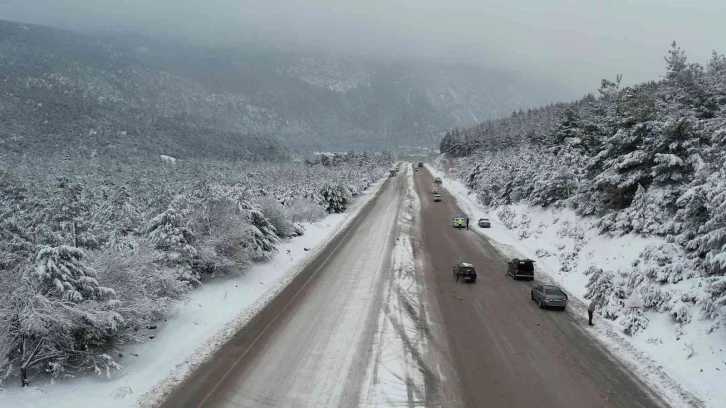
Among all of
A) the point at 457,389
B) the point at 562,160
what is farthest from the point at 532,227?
the point at 457,389

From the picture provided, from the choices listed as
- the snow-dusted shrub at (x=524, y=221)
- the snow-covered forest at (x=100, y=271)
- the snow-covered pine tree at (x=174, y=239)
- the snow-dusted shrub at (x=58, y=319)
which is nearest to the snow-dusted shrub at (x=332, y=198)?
the snow-dusted shrub at (x=524, y=221)

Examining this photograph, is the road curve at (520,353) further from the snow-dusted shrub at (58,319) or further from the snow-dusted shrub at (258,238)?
the snow-dusted shrub at (58,319)

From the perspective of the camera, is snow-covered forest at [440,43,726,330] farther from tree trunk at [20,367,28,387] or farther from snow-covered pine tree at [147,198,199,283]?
tree trunk at [20,367,28,387]

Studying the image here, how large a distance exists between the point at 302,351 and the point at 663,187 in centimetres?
2363

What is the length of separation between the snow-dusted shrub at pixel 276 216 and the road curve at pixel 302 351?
26.3 ft

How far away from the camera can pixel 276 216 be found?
1523 inches

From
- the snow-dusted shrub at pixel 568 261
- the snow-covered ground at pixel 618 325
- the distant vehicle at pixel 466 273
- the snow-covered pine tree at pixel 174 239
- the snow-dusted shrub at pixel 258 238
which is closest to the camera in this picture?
the snow-covered ground at pixel 618 325

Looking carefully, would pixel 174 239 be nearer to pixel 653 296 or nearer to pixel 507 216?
pixel 653 296

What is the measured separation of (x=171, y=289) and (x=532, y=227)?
34646 millimetres

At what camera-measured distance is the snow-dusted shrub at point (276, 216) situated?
38.0 m

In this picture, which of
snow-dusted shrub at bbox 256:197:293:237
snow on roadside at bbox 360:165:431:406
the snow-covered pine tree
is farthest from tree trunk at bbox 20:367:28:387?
snow-dusted shrub at bbox 256:197:293:237

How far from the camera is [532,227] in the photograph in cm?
4472

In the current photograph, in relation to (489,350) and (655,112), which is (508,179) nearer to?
(655,112)

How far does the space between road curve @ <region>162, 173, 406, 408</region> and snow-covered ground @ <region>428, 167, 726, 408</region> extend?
10.0 m
